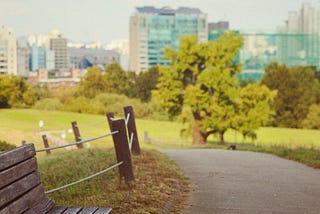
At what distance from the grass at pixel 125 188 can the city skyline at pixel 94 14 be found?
3875 inches

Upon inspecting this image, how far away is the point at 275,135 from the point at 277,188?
52.6 meters

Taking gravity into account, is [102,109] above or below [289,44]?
below

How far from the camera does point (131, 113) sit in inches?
497

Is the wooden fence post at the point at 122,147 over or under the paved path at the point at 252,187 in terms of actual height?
over

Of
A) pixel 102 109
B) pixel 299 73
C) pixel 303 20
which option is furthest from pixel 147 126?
pixel 303 20

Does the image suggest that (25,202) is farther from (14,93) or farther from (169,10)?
(169,10)

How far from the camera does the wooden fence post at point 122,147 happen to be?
27.9 feet

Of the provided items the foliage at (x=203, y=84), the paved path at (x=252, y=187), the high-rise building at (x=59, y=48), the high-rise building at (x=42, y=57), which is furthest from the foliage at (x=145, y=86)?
the paved path at (x=252, y=187)

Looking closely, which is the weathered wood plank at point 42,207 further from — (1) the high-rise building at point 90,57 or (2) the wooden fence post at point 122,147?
(1) the high-rise building at point 90,57

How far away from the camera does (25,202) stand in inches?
193

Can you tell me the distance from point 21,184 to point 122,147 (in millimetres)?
3752

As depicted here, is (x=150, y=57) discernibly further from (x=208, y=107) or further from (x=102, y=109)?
(x=208, y=107)

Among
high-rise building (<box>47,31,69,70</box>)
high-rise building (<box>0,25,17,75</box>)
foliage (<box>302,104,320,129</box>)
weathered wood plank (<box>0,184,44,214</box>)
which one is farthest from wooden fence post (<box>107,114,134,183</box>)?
high-rise building (<box>47,31,69,70</box>)

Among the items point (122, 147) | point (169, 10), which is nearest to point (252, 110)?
point (122, 147)
